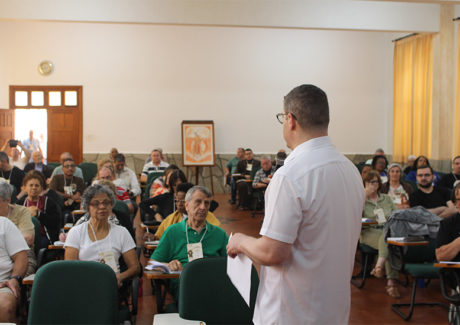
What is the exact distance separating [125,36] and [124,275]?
11385mm

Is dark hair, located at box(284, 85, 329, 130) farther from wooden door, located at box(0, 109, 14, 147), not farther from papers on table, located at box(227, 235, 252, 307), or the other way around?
wooden door, located at box(0, 109, 14, 147)

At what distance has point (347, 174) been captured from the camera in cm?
167

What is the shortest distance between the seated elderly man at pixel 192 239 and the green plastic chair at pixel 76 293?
85 cm

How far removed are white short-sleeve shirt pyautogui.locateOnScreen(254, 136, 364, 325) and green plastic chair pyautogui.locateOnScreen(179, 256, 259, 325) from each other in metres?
1.14

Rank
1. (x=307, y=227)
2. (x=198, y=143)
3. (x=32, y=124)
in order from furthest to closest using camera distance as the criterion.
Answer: (x=32, y=124) → (x=198, y=143) → (x=307, y=227)

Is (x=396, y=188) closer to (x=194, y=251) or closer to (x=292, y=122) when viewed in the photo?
(x=194, y=251)

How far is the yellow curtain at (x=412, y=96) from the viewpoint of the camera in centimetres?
1181

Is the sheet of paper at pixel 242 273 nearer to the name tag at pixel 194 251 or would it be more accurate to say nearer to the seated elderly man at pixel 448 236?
the name tag at pixel 194 251

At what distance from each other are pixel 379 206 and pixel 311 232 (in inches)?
180

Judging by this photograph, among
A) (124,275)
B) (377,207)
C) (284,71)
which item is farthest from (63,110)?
(124,275)

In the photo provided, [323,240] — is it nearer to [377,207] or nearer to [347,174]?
[347,174]

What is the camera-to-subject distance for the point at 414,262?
479cm

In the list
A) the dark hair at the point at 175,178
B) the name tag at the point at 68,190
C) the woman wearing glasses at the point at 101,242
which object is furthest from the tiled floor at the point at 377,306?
the name tag at the point at 68,190

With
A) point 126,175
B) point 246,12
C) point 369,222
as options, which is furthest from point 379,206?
point 246,12
